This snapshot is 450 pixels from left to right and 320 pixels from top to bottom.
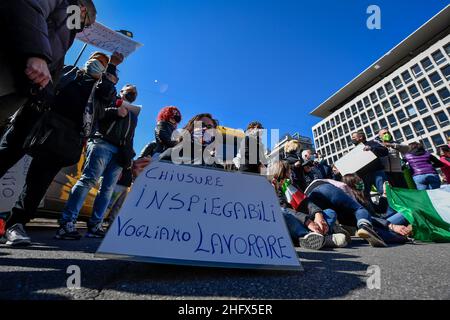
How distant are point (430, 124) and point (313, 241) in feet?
155

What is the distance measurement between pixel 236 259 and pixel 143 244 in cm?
44

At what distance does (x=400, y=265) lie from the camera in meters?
1.55

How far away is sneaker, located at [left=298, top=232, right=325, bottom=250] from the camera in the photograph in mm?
2365

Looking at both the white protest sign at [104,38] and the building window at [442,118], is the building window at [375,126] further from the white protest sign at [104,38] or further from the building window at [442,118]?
the white protest sign at [104,38]

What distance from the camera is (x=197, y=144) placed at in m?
2.72

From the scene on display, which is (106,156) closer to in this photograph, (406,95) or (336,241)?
(336,241)

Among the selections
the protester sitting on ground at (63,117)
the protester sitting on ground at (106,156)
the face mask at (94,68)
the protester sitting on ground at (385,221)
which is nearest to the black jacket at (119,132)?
the protester sitting on ground at (106,156)

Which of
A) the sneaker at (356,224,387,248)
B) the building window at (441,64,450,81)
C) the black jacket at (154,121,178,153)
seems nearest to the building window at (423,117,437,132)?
the building window at (441,64,450,81)

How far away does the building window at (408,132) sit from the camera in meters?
41.2

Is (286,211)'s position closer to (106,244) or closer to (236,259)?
(236,259)

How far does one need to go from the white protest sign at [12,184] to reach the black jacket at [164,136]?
1.35 metres

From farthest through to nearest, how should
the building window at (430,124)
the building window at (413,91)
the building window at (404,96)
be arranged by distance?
the building window at (404,96) < the building window at (413,91) < the building window at (430,124)

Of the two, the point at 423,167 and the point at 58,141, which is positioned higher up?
the point at 423,167

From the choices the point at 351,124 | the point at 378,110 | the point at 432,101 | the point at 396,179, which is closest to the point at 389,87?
the point at 378,110
